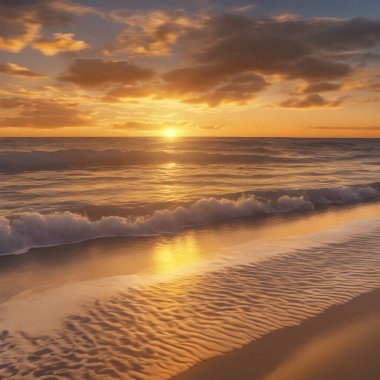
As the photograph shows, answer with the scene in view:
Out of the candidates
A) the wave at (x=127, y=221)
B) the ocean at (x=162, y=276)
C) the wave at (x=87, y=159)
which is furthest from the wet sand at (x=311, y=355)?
the wave at (x=87, y=159)

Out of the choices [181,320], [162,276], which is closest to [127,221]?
[162,276]

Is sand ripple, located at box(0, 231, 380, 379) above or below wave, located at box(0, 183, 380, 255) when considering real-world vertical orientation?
below

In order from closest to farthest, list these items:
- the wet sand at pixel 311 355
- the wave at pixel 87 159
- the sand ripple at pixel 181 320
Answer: the wet sand at pixel 311 355 → the sand ripple at pixel 181 320 → the wave at pixel 87 159

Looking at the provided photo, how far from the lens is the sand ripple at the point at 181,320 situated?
4.05m

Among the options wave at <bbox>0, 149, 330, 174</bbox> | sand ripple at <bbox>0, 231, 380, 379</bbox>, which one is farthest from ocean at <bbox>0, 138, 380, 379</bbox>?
wave at <bbox>0, 149, 330, 174</bbox>

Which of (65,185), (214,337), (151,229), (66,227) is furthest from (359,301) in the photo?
(65,185)

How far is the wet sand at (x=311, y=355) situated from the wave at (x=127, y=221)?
586 cm

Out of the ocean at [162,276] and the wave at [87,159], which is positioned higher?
the wave at [87,159]

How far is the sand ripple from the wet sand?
165 mm

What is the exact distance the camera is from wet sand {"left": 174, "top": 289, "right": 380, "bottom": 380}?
3812 mm

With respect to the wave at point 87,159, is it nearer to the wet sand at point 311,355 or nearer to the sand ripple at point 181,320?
the sand ripple at point 181,320

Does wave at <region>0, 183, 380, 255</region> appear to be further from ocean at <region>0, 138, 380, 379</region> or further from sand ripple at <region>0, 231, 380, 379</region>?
sand ripple at <region>0, 231, 380, 379</region>

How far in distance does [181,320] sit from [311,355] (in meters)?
→ 1.55

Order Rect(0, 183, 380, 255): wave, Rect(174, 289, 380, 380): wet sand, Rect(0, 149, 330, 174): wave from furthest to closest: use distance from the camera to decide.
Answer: Rect(0, 149, 330, 174): wave < Rect(0, 183, 380, 255): wave < Rect(174, 289, 380, 380): wet sand
